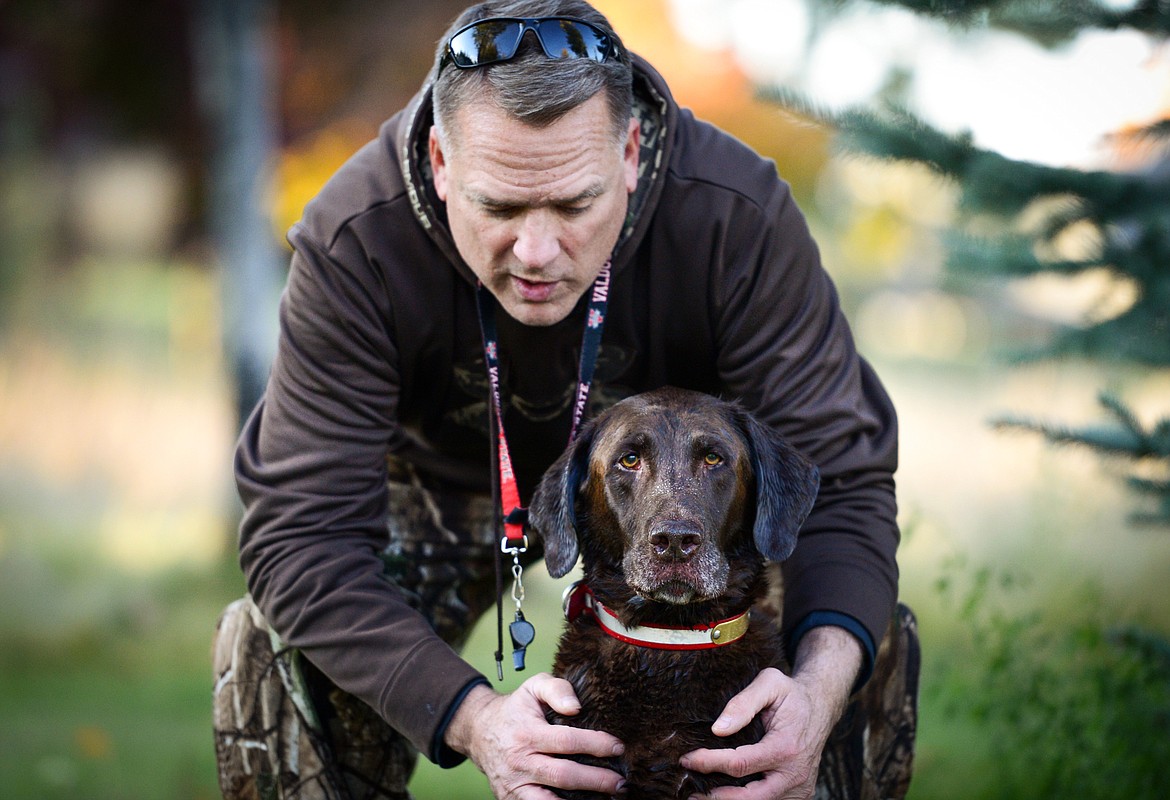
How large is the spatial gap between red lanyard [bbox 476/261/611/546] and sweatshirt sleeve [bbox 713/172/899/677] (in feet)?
1.12

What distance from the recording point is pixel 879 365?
47.5 feet

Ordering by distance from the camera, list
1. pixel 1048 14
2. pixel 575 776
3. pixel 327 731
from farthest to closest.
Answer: pixel 1048 14 → pixel 327 731 → pixel 575 776

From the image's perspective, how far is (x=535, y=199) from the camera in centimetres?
276

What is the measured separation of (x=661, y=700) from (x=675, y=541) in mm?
384

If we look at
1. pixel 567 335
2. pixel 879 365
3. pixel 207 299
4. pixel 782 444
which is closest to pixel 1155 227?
pixel 782 444

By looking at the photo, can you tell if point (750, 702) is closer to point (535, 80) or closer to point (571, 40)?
point (535, 80)

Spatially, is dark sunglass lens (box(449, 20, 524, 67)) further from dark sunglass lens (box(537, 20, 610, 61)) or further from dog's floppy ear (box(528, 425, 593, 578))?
dog's floppy ear (box(528, 425, 593, 578))

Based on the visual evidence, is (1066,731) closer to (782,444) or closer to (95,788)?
(782,444)

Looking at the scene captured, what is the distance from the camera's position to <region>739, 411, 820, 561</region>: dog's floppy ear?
2732 mm

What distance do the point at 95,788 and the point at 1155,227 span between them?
3.93 meters

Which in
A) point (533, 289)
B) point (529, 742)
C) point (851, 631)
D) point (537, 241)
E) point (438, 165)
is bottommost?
point (529, 742)

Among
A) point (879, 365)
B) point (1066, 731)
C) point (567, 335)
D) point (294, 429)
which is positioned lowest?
point (879, 365)

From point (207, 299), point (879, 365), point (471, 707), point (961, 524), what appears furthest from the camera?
point (879, 365)

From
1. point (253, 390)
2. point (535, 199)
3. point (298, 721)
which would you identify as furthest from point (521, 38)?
point (253, 390)
